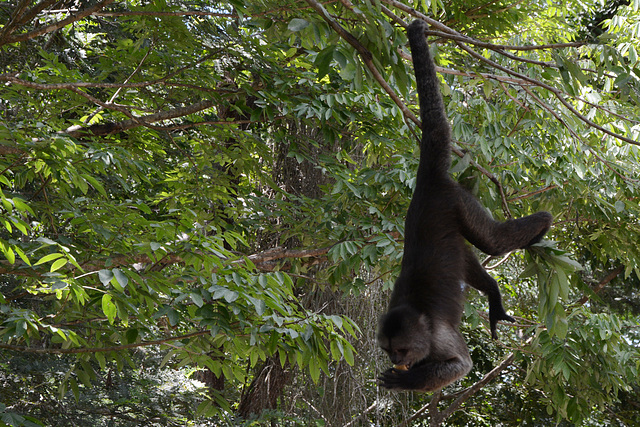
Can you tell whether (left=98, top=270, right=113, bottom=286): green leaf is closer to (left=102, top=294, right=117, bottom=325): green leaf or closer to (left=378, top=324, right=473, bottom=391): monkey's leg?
(left=102, top=294, right=117, bottom=325): green leaf

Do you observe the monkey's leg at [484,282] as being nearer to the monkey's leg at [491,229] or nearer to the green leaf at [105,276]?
the monkey's leg at [491,229]

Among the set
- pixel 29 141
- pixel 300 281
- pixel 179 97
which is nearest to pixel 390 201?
pixel 300 281

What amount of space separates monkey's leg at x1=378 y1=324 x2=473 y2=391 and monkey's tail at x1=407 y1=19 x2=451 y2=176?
92 cm

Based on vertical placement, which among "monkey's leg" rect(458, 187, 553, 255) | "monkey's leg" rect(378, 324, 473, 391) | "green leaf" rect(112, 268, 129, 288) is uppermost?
"monkey's leg" rect(458, 187, 553, 255)

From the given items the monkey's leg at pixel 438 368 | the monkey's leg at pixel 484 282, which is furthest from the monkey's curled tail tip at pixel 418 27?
the monkey's leg at pixel 438 368

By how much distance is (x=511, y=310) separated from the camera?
1040 centimetres

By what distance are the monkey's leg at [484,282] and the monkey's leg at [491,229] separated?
13.6 inches

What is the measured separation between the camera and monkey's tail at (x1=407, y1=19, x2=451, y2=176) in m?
2.63

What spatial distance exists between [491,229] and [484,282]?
1.79ft

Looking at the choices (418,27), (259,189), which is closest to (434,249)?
(418,27)

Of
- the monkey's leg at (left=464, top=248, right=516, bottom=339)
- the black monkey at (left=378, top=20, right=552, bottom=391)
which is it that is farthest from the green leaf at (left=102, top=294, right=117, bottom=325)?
the monkey's leg at (left=464, top=248, right=516, bottom=339)

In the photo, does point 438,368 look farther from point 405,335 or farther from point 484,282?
point 484,282

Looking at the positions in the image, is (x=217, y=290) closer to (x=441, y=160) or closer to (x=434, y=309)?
(x=434, y=309)

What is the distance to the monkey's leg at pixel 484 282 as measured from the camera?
3264 millimetres
